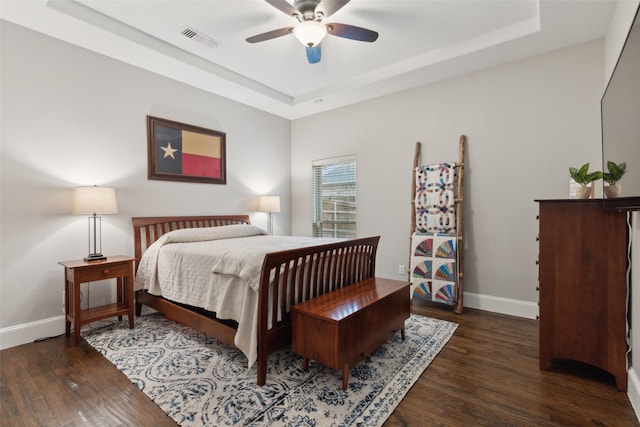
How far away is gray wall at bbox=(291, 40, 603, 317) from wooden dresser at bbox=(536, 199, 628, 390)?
1231 mm

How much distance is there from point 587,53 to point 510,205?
5.21 ft

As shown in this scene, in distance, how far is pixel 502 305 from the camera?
3.44 m

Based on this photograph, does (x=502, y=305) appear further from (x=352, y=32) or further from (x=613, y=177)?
(x=352, y=32)

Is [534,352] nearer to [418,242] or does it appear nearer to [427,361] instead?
[427,361]

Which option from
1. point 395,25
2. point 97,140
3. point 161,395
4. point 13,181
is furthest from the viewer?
point 97,140

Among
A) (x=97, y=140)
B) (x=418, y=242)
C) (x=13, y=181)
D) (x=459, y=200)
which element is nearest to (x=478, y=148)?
(x=459, y=200)

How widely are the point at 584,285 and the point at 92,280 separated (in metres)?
3.87

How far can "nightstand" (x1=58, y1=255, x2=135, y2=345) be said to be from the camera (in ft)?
8.73

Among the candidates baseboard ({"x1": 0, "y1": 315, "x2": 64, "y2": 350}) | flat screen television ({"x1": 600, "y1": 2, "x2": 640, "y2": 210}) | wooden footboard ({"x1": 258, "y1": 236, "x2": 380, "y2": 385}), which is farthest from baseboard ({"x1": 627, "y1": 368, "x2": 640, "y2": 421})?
baseboard ({"x1": 0, "y1": 315, "x2": 64, "y2": 350})

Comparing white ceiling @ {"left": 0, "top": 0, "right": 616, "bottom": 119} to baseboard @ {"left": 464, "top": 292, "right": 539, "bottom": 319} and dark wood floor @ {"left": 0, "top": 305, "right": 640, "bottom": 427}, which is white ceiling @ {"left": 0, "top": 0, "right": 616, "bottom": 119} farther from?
dark wood floor @ {"left": 0, "top": 305, "right": 640, "bottom": 427}

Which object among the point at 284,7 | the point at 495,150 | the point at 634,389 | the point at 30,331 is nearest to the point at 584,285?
the point at 634,389

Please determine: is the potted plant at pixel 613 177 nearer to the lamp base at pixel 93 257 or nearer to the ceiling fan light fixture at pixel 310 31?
the ceiling fan light fixture at pixel 310 31

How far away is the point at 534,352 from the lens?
249 centimetres

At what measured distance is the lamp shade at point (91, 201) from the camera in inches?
109
